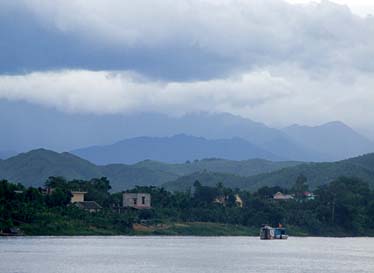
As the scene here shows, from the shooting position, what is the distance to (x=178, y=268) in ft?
234

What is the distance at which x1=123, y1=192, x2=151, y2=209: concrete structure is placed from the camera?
Answer: 5433 inches

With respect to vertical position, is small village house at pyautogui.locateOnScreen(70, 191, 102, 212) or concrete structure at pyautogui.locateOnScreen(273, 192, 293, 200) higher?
concrete structure at pyautogui.locateOnScreen(273, 192, 293, 200)

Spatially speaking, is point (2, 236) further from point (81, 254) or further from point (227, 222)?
point (227, 222)

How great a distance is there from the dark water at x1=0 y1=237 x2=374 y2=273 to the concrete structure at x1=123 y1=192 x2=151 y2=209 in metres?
25.6

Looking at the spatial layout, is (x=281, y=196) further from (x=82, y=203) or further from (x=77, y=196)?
(x=82, y=203)

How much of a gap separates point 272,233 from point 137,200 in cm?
2229

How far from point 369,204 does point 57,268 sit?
296 feet

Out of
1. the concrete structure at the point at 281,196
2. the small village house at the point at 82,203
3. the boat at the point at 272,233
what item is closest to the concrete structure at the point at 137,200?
the small village house at the point at 82,203

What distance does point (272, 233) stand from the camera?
5212 inches

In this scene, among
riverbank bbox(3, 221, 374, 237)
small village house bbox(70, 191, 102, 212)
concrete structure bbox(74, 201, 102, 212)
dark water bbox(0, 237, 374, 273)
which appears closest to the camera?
dark water bbox(0, 237, 374, 273)

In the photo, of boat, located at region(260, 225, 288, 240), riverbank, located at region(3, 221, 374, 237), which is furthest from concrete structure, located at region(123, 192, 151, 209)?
boat, located at region(260, 225, 288, 240)

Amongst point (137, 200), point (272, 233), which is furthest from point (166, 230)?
point (272, 233)

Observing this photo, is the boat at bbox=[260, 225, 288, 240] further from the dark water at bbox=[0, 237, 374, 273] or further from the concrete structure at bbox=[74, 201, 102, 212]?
the concrete structure at bbox=[74, 201, 102, 212]

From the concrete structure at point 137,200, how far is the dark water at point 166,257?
2558 centimetres
